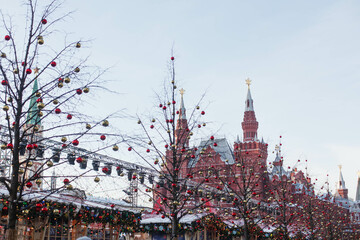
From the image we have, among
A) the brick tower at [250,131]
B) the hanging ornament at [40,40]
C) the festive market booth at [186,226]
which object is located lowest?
the festive market booth at [186,226]

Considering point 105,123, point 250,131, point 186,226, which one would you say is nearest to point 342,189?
point 250,131

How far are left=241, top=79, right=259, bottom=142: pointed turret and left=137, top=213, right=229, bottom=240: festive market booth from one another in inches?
1470

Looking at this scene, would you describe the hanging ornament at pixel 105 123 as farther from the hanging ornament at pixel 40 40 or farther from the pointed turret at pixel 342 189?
the pointed turret at pixel 342 189

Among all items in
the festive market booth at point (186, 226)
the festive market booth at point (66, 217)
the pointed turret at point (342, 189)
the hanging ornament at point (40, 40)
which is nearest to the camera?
the hanging ornament at point (40, 40)

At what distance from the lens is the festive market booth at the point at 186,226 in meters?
16.9

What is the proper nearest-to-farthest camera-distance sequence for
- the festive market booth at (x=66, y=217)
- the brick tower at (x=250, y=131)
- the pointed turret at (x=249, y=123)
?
the festive market booth at (x=66, y=217) → the brick tower at (x=250, y=131) → the pointed turret at (x=249, y=123)

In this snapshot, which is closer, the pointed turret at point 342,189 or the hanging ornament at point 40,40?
the hanging ornament at point 40,40

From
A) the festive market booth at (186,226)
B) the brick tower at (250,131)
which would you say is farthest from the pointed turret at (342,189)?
the festive market booth at (186,226)

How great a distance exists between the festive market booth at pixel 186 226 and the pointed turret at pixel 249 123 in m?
37.3

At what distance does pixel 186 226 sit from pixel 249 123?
40.2 meters

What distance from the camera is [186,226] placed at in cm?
1692

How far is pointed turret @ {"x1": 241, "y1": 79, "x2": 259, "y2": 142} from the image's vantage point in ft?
182

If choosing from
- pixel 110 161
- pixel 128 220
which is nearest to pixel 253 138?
pixel 110 161

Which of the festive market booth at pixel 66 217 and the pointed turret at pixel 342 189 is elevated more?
the pointed turret at pixel 342 189
